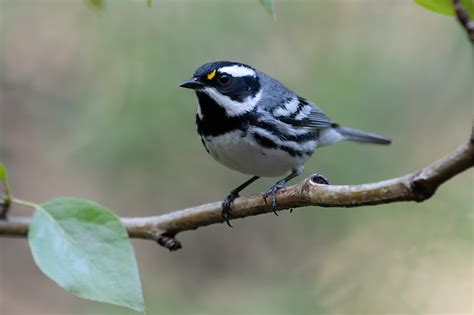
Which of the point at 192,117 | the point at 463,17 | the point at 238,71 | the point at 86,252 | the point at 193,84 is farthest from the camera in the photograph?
the point at 192,117

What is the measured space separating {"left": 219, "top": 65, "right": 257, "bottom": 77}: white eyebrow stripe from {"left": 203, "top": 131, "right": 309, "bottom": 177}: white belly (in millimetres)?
378

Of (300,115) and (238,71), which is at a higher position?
(238,71)

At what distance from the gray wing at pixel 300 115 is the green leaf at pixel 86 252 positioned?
1825 mm

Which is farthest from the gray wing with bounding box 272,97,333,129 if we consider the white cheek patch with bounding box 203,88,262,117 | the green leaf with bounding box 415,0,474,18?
the green leaf with bounding box 415,0,474,18

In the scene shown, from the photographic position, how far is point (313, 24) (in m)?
5.82

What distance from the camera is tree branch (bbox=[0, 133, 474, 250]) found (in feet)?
4.63

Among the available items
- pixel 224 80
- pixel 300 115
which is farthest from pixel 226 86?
pixel 300 115

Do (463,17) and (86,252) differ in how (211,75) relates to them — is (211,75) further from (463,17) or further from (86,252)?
(463,17)

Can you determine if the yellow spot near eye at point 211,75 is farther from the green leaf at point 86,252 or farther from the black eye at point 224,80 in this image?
the green leaf at point 86,252

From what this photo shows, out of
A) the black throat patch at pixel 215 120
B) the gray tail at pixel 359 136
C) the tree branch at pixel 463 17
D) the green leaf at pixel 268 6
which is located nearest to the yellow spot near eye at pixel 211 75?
the black throat patch at pixel 215 120

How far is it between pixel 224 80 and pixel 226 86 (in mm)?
36

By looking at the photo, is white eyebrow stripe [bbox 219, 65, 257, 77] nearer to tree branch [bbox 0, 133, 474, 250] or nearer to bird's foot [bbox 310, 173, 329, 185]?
tree branch [bbox 0, 133, 474, 250]

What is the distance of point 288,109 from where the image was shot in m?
3.85

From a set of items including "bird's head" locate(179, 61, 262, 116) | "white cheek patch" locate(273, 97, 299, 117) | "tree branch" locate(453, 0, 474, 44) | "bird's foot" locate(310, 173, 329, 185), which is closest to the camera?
"tree branch" locate(453, 0, 474, 44)
